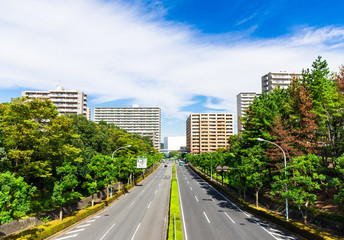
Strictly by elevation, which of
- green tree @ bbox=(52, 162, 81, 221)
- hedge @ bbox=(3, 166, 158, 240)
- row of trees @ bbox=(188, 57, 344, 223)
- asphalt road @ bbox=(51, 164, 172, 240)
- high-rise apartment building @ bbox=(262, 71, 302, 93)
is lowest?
asphalt road @ bbox=(51, 164, 172, 240)

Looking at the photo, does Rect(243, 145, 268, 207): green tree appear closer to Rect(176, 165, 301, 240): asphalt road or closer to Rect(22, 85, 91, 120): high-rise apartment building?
Rect(176, 165, 301, 240): asphalt road

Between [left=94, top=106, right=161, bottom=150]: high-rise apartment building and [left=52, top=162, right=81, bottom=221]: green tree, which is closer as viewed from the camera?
[left=52, top=162, right=81, bottom=221]: green tree

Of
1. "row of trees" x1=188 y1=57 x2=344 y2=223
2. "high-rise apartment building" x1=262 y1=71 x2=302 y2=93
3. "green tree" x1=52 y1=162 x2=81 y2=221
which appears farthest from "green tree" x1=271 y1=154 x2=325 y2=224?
→ "high-rise apartment building" x1=262 y1=71 x2=302 y2=93

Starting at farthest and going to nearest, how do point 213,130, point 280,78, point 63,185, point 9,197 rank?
point 213,130 → point 280,78 → point 63,185 → point 9,197

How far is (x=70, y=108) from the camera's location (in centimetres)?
11600

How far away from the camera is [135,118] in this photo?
7667 inches

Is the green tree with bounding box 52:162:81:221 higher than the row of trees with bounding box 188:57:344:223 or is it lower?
lower

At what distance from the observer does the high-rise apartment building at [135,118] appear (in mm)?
192000

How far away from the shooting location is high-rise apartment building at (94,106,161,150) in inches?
7559

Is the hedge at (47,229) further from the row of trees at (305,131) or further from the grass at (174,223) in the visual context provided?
the row of trees at (305,131)

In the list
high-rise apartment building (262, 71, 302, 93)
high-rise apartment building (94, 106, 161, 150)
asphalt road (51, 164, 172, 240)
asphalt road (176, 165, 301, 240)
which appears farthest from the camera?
high-rise apartment building (94, 106, 161, 150)

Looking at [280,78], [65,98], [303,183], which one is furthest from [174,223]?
[65,98]

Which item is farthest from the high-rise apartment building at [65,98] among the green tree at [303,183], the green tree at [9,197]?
the green tree at [303,183]

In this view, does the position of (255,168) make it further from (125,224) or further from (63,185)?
(63,185)
